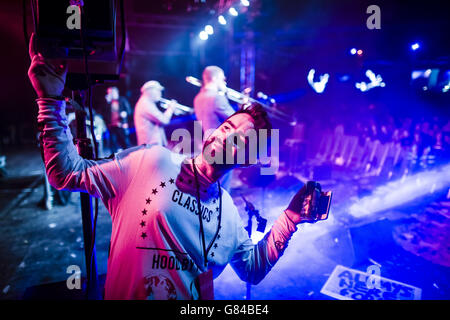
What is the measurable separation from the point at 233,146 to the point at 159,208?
0.53m

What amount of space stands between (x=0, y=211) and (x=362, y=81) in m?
10.3

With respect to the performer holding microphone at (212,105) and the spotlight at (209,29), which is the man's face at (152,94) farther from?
the spotlight at (209,29)

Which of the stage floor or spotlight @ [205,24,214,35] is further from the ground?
spotlight @ [205,24,214,35]

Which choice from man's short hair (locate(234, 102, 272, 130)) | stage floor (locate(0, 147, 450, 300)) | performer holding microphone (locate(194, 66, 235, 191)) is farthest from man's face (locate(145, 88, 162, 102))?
man's short hair (locate(234, 102, 272, 130))

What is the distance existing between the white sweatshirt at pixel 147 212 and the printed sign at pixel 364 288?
214 centimetres

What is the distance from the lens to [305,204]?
5.69ft

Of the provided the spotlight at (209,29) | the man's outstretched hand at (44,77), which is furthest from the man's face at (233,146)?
the spotlight at (209,29)

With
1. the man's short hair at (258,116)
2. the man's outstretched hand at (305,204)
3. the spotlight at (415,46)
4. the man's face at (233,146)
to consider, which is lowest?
the man's outstretched hand at (305,204)

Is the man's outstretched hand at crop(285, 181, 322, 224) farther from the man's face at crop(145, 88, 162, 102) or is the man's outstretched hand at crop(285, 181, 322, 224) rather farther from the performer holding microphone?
the man's face at crop(145, 88, 162, 102)

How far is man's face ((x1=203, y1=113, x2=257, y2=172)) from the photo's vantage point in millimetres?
1565

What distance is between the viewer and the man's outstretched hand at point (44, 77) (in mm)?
1368

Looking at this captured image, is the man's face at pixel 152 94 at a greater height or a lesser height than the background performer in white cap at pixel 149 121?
greater

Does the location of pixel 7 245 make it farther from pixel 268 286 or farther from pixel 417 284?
pixel 417 284
